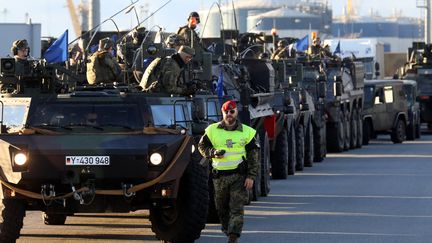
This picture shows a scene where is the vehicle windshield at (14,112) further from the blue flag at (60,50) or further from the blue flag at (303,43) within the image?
the blue flag at (303,43)

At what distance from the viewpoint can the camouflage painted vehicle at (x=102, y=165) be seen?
620 inches

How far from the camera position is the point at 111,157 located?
1574 centimetres

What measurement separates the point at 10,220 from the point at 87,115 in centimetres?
141

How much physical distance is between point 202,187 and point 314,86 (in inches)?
756

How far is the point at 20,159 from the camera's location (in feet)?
51.7

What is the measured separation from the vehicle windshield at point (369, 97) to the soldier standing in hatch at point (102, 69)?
2265cm

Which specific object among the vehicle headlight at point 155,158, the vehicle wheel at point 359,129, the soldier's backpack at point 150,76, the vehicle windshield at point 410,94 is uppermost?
the soldier's backpack at point 150,76

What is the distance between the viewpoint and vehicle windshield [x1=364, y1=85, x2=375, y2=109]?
42.1 metres

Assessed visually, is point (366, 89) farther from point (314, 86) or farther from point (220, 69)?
point (220, 69)

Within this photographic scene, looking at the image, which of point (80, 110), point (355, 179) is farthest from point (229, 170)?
point (355, 179)

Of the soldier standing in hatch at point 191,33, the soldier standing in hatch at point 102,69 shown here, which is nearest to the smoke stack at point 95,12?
Answer: the soldier standing in hatch at point 191,33

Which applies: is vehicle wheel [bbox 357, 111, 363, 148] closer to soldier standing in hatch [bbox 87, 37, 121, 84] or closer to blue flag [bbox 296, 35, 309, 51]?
blue flag [bbox 296, 35, 309, 51]

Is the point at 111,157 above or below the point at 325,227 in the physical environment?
above

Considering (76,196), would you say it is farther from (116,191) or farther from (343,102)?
(343,102)
